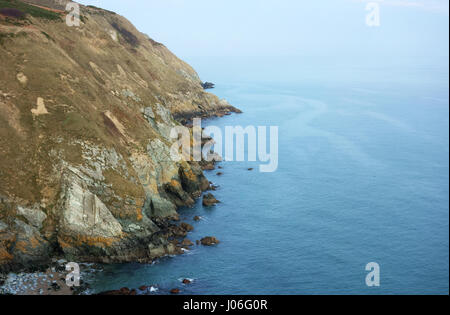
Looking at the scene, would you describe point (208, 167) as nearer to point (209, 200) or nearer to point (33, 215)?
point (209, 200)

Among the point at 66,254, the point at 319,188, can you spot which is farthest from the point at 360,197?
the point at 66,254

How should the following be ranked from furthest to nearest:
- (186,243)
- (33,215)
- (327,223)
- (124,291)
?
(327,223) < (186,243) < (33,215) < (124,291)

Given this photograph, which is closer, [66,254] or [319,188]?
[66,254]

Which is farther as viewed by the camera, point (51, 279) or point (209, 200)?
point (209, 200)

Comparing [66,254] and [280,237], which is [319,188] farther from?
[66,254]

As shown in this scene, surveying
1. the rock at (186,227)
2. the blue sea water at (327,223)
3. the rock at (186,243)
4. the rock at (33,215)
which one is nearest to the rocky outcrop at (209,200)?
the blue sea water at (327,223)

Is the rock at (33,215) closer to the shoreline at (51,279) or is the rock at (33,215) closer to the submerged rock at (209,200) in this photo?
the shoreline at (51,279)

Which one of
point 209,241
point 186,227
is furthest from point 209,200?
point 209,241
